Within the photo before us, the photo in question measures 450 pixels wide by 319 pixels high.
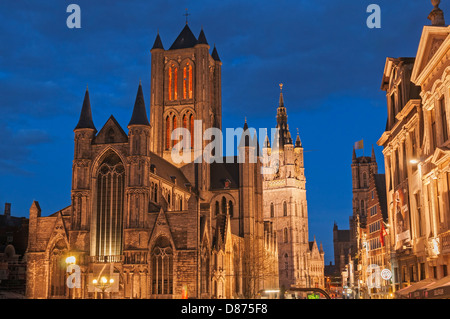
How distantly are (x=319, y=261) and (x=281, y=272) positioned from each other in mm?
19512

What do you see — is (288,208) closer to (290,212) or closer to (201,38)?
(290,212)

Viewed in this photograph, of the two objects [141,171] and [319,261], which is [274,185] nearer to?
[319,261]

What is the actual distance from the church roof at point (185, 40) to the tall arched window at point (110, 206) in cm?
3114

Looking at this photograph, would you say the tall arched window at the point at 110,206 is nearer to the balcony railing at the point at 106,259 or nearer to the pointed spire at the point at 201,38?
the balcony railing at the point at 106,259

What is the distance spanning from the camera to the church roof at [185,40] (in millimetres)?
79750

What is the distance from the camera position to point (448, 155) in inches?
742

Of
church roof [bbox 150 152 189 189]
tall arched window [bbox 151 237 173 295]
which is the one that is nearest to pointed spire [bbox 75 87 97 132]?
church roof [bbox 150 152 189 189]

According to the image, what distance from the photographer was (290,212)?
436 feet

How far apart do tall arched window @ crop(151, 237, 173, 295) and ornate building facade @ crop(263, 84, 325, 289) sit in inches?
2966

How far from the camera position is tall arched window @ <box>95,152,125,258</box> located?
172 ft

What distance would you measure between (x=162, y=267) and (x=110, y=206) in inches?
323
